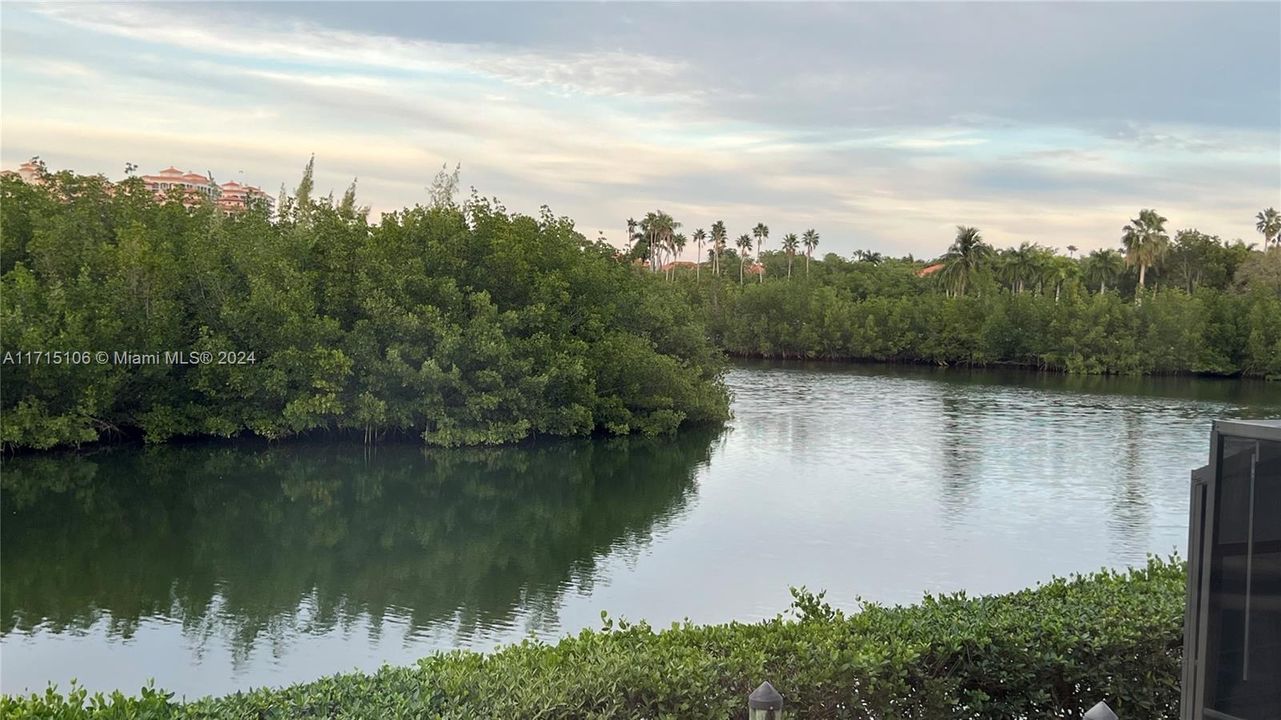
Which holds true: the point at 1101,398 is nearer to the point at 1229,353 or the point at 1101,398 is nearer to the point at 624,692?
the point at 1229,353

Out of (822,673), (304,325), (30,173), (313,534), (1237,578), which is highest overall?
(30,173)

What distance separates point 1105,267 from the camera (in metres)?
68.2

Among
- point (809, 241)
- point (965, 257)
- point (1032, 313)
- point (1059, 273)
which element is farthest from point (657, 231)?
point (1059, 273)

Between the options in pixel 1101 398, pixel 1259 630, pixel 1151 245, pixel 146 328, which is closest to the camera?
pixel 1259 630

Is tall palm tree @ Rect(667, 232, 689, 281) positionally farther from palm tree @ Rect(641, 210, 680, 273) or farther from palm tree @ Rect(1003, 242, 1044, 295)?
palm tree @ Rect(1003, 242, 1044, 295)

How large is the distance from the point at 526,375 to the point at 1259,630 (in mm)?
20074

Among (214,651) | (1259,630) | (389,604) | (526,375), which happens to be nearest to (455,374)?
(526,375)

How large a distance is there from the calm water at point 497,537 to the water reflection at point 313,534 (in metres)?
0.05

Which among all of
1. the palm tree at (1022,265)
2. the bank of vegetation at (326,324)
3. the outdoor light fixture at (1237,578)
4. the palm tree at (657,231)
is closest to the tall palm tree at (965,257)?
the palm tree at (1022,265)

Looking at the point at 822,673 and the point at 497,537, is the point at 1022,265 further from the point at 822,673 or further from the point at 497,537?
the point at 822,673

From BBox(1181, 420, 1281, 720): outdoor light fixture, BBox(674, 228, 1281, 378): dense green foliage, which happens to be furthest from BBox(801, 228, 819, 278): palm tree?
BBox(1181, 420, 1281, 720): outdoor light fixture

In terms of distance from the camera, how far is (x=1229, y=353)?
5578 centimetres

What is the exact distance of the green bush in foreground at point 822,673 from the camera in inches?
181

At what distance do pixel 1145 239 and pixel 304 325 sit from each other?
55.5 m
